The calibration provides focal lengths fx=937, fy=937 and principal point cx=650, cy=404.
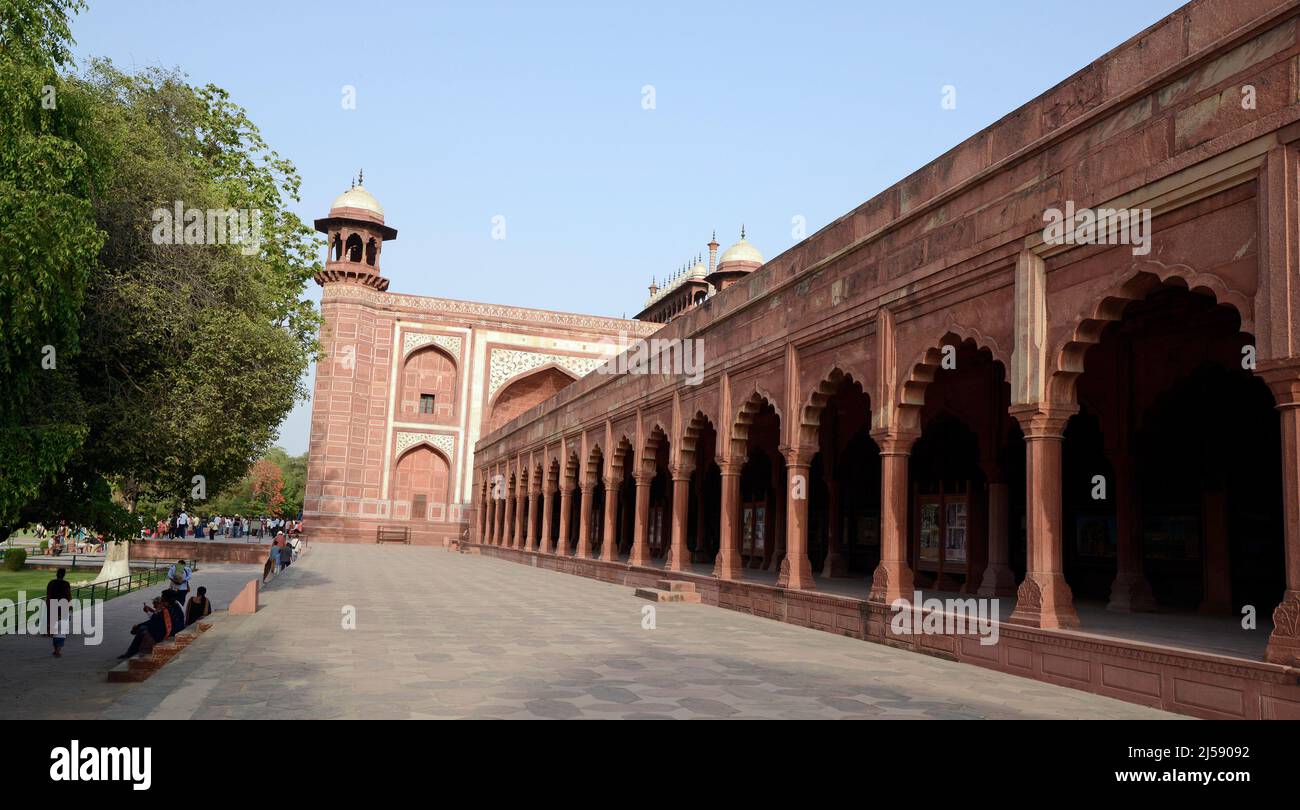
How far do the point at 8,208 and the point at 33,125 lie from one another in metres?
1.14

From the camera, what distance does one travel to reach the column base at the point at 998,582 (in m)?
13.1

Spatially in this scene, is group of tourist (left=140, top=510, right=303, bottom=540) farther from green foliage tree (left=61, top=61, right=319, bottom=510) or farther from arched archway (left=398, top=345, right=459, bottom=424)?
green foliage tree (left=61, top=61, right=319, bottom=510)

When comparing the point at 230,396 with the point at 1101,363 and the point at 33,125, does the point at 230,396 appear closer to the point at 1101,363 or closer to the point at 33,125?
the point at 33,125

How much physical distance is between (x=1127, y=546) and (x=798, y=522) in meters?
4.37

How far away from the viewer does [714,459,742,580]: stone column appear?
53.3 ft

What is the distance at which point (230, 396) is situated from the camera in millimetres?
13172

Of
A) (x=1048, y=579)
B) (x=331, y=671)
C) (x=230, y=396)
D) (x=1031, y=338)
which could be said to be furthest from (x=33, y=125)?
(x=1048, y=579)

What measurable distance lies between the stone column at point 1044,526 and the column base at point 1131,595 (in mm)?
3267

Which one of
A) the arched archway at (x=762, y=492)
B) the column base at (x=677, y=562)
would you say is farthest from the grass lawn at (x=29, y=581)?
the arched archway at (x=762, y=492)

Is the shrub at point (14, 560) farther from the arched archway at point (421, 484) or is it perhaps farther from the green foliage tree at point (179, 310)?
the arched archway at point (421, 484)

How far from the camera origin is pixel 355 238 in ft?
151

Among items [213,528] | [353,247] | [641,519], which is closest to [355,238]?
[353,247]

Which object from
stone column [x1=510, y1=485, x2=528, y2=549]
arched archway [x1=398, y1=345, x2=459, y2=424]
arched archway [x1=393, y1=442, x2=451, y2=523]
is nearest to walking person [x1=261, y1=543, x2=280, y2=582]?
stone column [x1=510, y1=485, x2=528, y2=549]

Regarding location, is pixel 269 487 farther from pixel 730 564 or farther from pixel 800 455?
pixel 800 455
